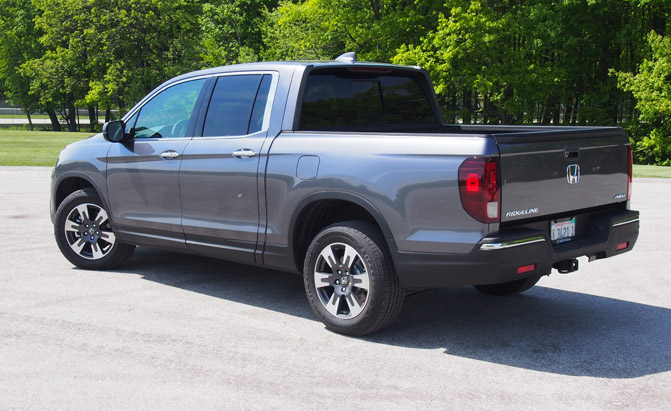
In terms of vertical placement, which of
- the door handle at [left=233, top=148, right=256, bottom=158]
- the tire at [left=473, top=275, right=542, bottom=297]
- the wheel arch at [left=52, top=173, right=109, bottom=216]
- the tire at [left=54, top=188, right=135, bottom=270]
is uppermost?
the door handle at [left=233, top=148, right=256, bottom=158]

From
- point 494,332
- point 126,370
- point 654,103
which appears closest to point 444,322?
point 494,332

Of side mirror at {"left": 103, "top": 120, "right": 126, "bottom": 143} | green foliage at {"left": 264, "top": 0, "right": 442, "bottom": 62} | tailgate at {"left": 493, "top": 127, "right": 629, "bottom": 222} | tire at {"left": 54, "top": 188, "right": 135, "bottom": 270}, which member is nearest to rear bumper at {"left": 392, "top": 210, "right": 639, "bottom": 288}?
tailgate at {"left": 493, "top": 127, "right": 629, "bottom": 222}

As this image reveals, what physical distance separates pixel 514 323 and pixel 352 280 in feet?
4.48

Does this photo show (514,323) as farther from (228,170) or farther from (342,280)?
(228,170)

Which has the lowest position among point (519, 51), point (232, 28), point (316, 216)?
point (316, 216)

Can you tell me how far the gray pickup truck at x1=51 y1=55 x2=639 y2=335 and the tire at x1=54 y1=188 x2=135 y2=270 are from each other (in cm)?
2

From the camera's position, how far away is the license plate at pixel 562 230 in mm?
4945

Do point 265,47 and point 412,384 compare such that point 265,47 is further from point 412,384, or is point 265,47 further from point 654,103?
point 412,384

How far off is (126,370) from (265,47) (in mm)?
53575

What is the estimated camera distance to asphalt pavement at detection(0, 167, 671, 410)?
159 inches

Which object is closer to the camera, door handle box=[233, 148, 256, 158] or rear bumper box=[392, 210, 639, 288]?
rear bumper box=[392, 210, 639, 288]

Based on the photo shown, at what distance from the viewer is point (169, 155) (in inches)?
250

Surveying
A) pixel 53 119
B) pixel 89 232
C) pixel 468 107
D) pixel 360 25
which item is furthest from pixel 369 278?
pixel 53 119

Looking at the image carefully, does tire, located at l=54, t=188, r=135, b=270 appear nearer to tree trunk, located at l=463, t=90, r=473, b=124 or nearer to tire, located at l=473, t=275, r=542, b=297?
tire, located at l=473, t=275, r=542, b=297
